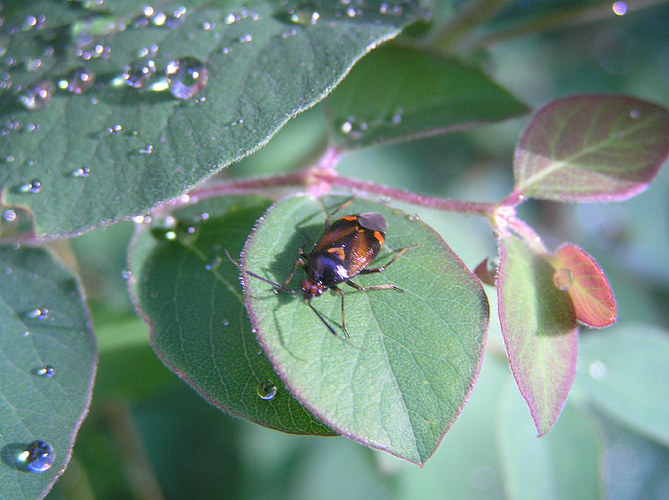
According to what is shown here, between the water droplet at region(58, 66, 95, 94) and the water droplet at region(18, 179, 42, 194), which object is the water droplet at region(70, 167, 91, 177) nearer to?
the water droplet at region(18, 179, 42, 194)

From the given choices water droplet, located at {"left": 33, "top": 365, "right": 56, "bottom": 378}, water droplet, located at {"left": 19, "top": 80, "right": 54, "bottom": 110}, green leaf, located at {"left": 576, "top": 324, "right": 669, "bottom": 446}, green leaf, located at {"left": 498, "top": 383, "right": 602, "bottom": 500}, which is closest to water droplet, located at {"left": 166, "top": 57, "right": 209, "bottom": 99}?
water droplet, located at {"left": 19, "top": 80, "right": 54, "bottom": 110}

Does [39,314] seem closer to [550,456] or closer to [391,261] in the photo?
[391,261]

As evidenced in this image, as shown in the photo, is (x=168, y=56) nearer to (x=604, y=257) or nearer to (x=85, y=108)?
(x=85, y=108)

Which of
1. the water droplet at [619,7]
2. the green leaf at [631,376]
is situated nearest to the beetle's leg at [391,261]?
the green leaf at [631,376]

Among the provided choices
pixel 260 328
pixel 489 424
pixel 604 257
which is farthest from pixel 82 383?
pixel 604 257

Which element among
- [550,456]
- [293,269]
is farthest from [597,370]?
[293,269]
